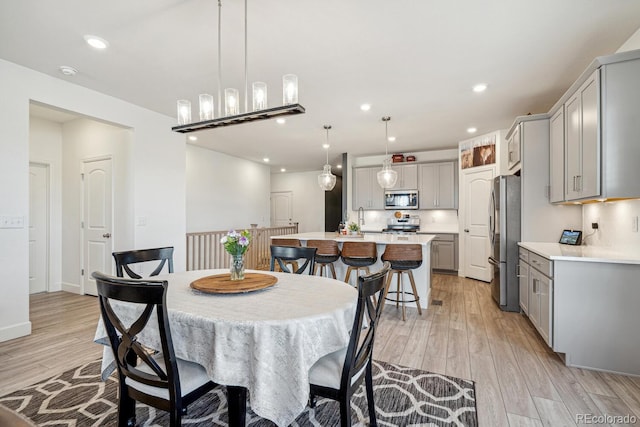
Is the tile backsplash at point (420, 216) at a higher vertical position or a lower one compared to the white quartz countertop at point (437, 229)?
higher

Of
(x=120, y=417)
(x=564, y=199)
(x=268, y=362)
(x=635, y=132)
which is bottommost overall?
(x=120, y=417)

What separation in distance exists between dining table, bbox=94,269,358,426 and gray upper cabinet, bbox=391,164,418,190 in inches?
212

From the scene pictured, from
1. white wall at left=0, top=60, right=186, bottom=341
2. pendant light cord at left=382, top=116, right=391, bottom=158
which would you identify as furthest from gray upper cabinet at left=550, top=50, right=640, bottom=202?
white wall at left=0, top=60, right=186, bottom=341

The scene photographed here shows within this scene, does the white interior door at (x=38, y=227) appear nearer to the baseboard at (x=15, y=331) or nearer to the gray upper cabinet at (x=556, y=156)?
the baseboard at (x=15, y=331)

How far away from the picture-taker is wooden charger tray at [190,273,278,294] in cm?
174

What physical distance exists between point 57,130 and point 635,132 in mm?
7002

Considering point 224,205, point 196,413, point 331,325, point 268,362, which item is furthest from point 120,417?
point 224,205

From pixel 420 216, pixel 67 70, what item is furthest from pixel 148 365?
pixel 420 216

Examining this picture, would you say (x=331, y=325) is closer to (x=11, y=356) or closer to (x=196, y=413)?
(x=196, y=413)

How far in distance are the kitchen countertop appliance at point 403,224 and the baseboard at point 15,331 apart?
579 centimetres

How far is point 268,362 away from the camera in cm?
127

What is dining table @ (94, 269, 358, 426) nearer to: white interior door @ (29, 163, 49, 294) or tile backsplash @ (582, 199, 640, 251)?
tile backsplash @ (582, 199, 640, 251)

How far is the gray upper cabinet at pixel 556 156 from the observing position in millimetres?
3057

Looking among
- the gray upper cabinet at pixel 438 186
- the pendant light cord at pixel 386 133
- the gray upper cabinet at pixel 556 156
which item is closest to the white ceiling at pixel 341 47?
the pendant light cord at pixel 386 133
